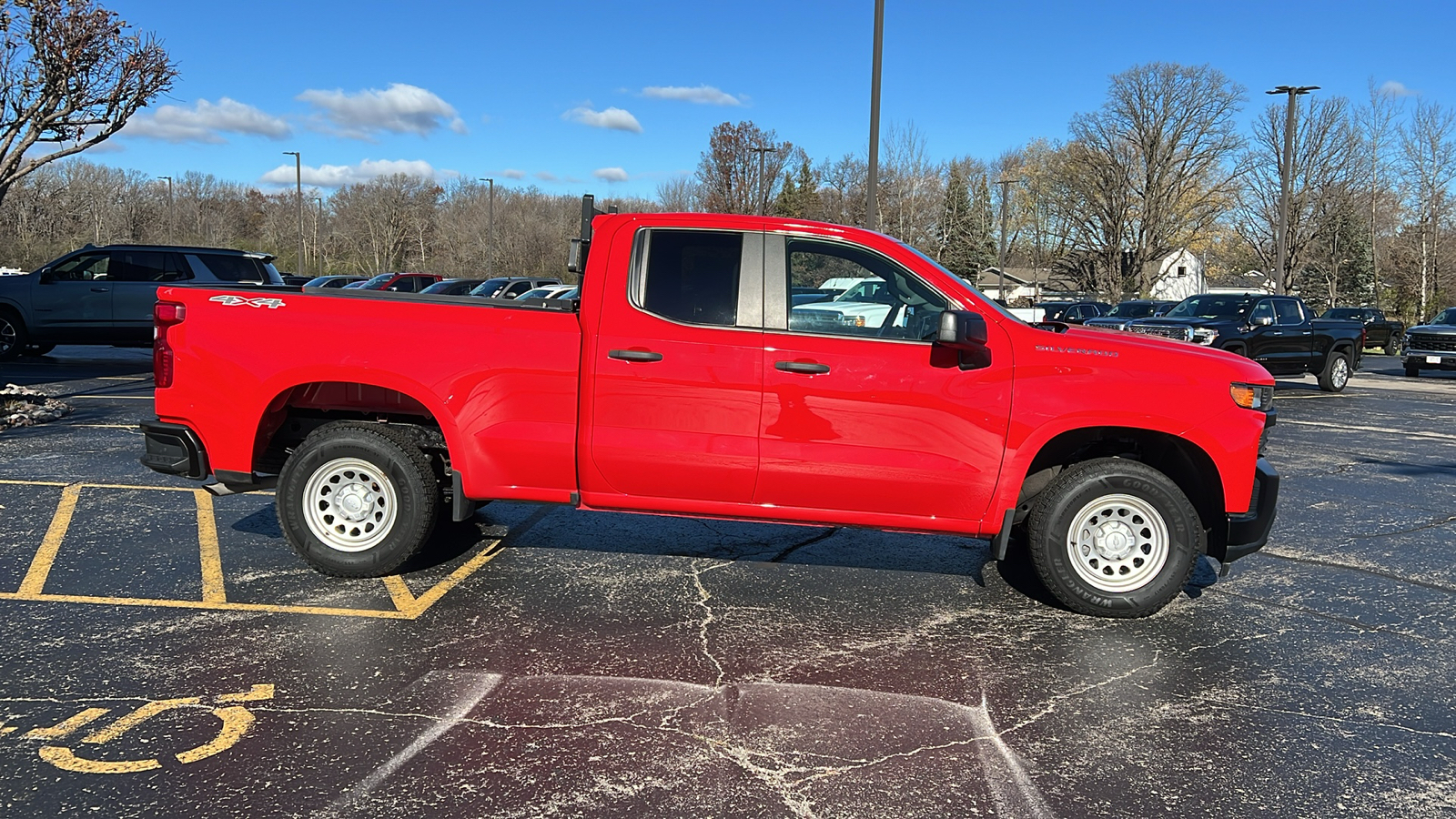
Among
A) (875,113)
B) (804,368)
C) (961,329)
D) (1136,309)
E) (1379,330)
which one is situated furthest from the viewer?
(1379,330)

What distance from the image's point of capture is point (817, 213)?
184 ft

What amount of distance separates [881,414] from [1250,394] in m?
1.82

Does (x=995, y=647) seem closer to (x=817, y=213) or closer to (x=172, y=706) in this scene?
(x=172, y=706)

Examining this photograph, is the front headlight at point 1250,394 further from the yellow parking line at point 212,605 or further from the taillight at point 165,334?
the taillight at point 165,334

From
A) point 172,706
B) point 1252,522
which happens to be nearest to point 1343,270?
point 1252,522

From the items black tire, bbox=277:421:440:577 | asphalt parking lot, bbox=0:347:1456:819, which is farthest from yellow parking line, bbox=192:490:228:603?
black tire, bbox=277:421:440:577

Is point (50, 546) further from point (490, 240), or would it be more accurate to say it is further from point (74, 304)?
point (490, 240)

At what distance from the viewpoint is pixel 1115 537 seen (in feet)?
16.8

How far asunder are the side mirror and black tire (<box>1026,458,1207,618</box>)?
3.22ft

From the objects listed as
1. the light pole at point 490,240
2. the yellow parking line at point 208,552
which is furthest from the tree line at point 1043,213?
the yellow parking line at point 208,552

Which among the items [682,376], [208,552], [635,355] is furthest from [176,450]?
[682,376]

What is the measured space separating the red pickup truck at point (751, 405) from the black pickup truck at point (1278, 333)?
44.9 ft

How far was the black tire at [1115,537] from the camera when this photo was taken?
5.04m

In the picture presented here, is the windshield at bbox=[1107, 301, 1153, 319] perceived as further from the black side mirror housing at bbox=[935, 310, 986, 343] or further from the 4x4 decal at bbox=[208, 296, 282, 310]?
the 4x4 decal at bbox=[208, 296, 282, 310]
